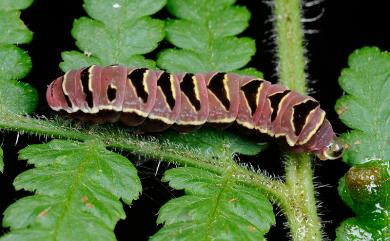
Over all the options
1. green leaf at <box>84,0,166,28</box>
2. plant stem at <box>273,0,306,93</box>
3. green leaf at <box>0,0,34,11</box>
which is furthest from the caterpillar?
green leaf at <box>0,0,34,11</box>

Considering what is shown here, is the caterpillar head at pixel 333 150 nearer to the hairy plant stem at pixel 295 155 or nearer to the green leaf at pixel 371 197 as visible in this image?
the hairy plant stem at pixel 295 155

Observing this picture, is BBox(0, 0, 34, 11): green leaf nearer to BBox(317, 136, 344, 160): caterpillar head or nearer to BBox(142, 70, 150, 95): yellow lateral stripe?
BBox(142, 70, 150, 95): yellow lateral stripe

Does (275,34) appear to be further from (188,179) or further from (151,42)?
(188,179)

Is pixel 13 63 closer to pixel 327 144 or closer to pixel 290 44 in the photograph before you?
pixel 290 44

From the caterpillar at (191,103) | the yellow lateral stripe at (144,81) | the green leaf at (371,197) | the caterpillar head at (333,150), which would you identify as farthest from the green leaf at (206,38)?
the green leaf at (371,197)

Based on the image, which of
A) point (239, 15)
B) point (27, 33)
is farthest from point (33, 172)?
point (239, 15)

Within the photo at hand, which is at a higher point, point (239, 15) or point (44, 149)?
point (239, 15)
